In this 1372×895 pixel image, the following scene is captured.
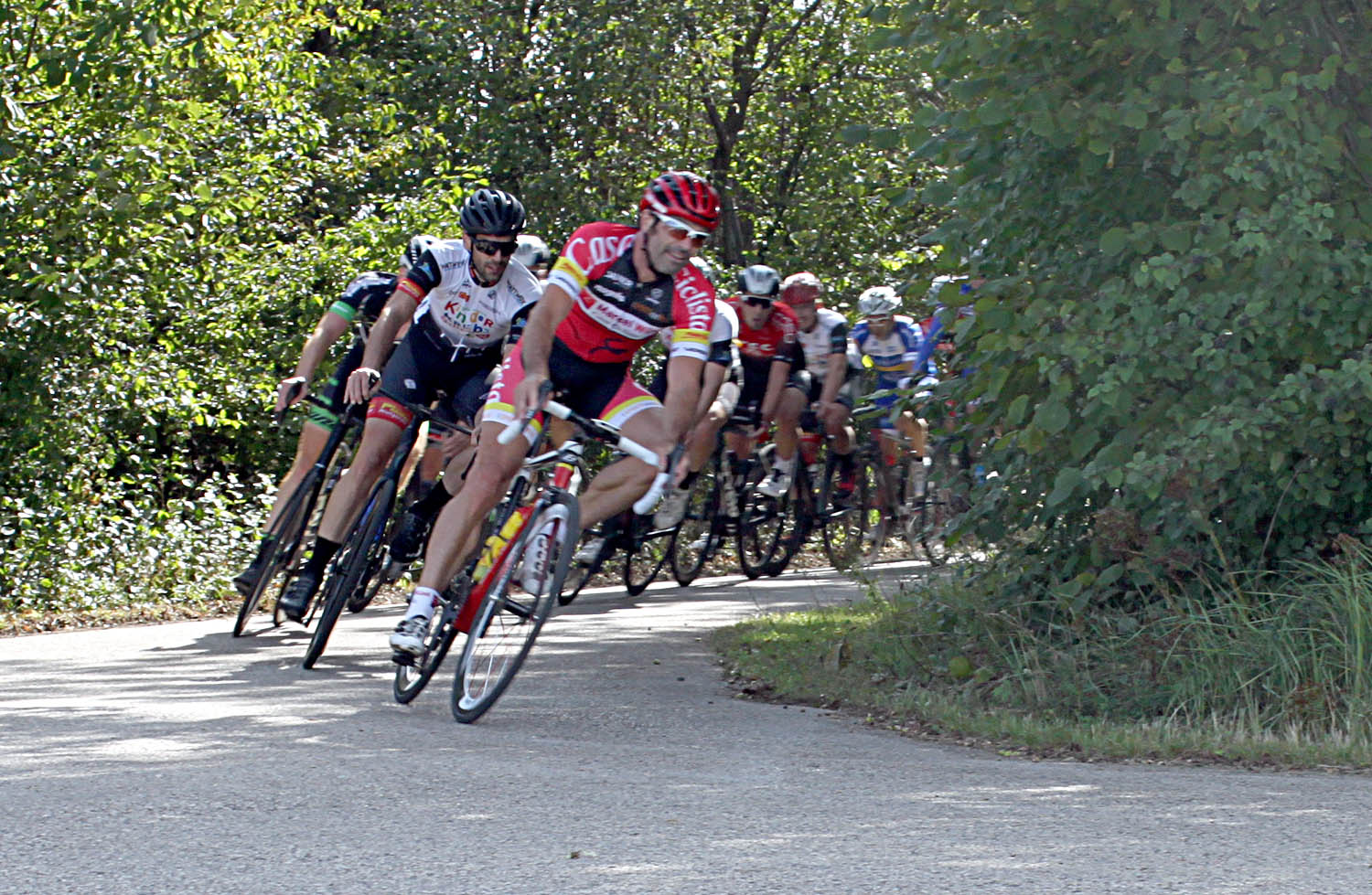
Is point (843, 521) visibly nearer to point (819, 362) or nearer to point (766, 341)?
point (819, 362)

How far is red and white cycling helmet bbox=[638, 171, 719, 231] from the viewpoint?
7371mm

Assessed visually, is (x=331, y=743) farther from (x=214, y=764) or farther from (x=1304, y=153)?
(x=1304, y=153)

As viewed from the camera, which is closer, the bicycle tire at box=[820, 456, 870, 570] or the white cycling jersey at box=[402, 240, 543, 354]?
the white cycling jersey at box=[402, 240, 543, 354]

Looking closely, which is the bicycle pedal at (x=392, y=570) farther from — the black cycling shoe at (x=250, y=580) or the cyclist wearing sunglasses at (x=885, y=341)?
the cyclist wearing sunglasses at (x=885, y=341)

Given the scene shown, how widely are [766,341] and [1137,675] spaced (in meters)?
6.60

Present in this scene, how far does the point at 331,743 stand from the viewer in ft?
21.5

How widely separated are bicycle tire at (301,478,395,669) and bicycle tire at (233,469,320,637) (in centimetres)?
106

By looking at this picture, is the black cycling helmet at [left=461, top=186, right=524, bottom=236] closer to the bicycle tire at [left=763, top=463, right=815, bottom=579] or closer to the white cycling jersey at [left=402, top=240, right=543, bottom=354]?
the white cycling jersey at [left=402, top=240, right=543, bottom=354]

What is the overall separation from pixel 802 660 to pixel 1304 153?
3374mm

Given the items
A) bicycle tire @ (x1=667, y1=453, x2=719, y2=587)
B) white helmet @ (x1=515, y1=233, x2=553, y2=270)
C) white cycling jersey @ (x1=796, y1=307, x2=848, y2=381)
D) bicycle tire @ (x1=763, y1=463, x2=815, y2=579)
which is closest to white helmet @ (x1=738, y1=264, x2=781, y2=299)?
white cycling jersey @ (x1=796, y1=307, x2=848, y2=381)

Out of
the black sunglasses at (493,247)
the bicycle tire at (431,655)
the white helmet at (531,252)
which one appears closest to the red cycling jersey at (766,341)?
the white helmet at (531,252)

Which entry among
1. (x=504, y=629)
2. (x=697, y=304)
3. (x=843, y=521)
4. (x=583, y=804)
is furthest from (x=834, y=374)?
(x=583, y=804)

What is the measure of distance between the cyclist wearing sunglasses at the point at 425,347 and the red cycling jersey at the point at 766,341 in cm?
442

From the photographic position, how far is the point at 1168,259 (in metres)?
7.28
